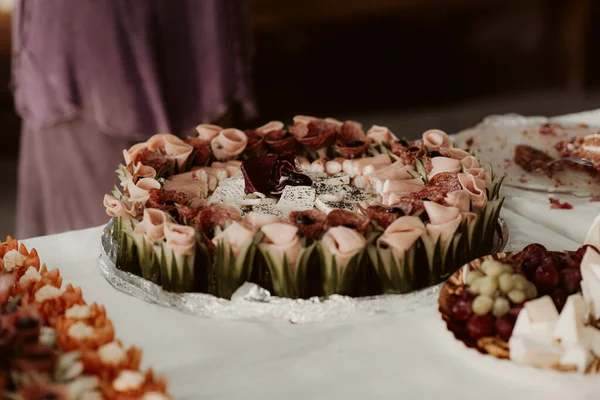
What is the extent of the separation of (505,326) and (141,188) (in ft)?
2.13

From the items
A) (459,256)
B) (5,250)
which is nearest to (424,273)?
(459,256)

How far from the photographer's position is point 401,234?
3.35ft

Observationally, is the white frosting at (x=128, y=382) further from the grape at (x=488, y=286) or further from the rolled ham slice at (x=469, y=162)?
the rolled ham slice at (x=469, y=162)

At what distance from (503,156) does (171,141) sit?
0.80 m

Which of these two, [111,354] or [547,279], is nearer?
[111,354]

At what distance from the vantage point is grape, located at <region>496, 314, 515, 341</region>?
0.89 metres

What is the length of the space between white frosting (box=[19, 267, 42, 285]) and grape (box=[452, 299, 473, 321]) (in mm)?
593

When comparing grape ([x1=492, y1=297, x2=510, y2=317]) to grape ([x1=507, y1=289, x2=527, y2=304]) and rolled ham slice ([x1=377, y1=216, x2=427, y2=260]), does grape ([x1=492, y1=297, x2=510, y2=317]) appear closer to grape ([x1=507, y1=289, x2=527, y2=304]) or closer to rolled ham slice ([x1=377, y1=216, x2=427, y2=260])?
grape ([x1=507, y1=289, x2=527, y2=304])

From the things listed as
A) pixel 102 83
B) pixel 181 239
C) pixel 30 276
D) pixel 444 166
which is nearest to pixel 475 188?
pixel 444 166

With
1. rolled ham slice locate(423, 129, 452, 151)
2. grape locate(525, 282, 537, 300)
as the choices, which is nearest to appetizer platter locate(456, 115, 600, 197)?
rolled ham slice locate(423, 129, 452, 151)

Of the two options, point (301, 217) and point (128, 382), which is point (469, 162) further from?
point (128, 382)

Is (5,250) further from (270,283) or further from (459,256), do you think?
(459,256)

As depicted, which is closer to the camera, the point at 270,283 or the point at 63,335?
the point at 63,335

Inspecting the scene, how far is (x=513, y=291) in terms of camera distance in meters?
0.92
